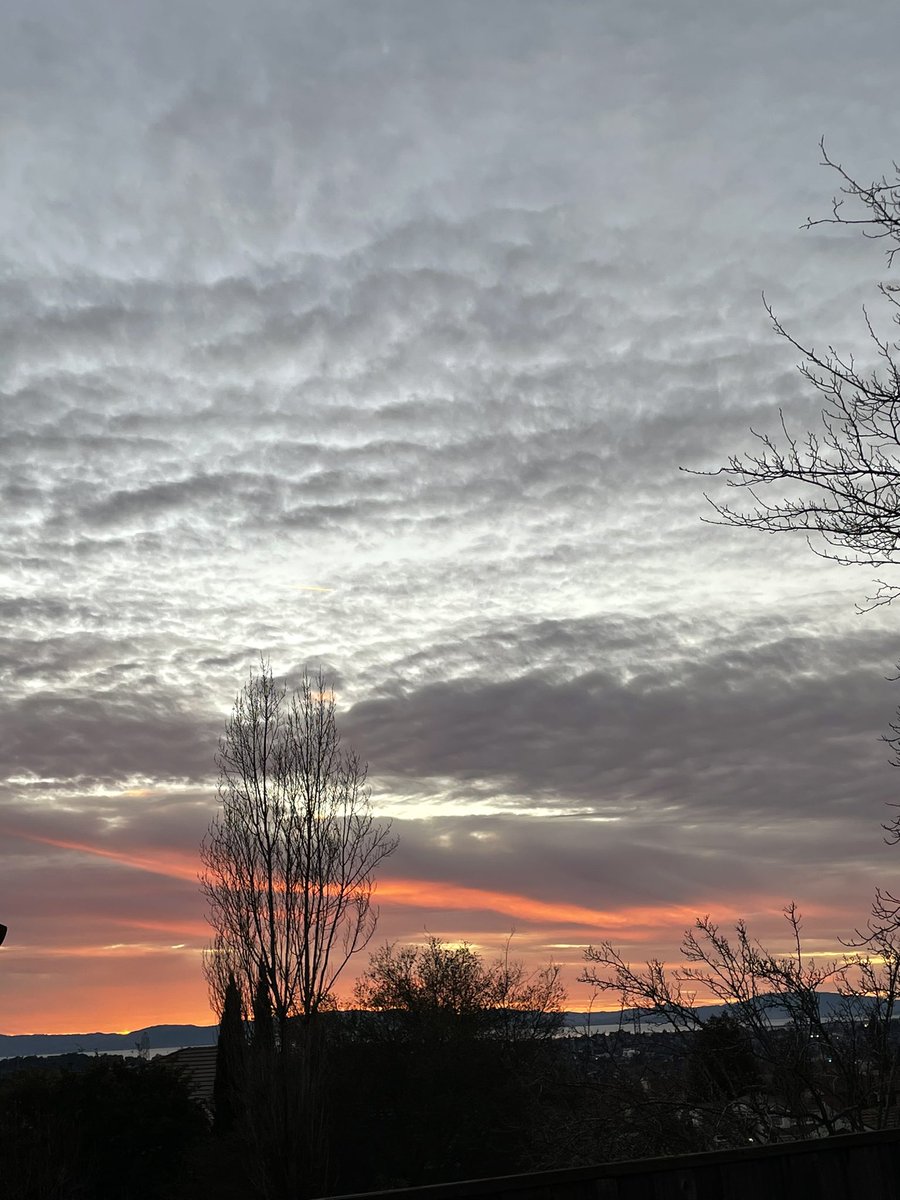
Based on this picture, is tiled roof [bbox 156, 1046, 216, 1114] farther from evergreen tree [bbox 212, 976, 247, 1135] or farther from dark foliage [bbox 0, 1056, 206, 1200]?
evergreen tree [bbox 212, 976, 247, 1135]

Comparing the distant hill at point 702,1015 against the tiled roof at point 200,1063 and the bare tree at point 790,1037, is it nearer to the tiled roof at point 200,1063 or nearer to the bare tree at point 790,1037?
the bare tree at point 790,1037

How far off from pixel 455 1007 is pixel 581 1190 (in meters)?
31.1

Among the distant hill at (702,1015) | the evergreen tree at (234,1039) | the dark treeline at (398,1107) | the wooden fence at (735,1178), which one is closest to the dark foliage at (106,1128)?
the dark treeline at (398,1107)

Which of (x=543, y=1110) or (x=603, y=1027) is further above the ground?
(x=603, y=1027)

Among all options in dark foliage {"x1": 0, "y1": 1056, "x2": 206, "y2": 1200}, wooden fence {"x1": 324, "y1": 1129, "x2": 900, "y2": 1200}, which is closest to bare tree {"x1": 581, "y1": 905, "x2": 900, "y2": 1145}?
wooden fence {"x1": 324, "y1": 1129, "x2": 900, "y2": 1200}

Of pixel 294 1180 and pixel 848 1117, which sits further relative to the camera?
pixel 294 1180

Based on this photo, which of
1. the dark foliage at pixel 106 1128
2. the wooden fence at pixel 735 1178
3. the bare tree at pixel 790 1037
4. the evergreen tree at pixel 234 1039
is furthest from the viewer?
the dark foliage at pixel 106 1128

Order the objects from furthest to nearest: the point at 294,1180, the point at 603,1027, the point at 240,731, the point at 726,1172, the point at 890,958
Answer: the point at 240,731
the point at 294,1180
the point at 603,1027
the point at 890,958
the point at 726,1172

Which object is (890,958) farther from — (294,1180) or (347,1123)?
(347,1123)

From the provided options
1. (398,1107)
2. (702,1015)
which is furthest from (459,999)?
(702,1015)

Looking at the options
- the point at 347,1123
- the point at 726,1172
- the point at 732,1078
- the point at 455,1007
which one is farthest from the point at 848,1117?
the point at 455,1007

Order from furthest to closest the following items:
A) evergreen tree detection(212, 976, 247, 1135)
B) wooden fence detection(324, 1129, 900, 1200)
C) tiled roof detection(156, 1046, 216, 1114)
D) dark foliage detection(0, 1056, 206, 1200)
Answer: tiled roof detection(156, 1046, 216, 1114) → dark foliage detection(0, 1056, 206, 1200) → evergreen tree detection(212, 976, 247, 1135) → wooden fence detection(324, 1129, 900, 1200)

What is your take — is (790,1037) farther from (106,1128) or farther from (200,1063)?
(200,1063)

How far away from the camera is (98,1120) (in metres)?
27.0
